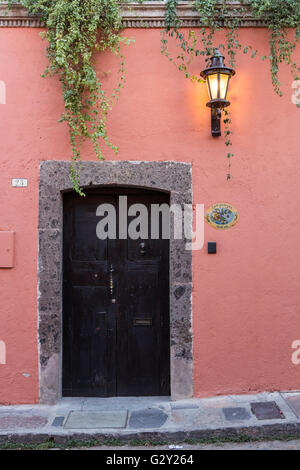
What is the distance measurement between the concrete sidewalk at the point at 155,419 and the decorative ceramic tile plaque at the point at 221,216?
5.56 feet

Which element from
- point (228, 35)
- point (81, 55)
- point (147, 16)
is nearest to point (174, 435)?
point (81, 55)

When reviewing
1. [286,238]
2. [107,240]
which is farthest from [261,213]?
[107,240]

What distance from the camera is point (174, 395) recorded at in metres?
4.27

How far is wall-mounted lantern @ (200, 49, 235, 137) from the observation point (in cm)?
411

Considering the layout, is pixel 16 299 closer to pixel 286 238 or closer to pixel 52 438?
pixel 52 438

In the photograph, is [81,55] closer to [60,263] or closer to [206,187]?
[206,187]

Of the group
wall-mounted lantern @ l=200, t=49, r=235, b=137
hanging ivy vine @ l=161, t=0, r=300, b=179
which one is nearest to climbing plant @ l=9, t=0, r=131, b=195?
hanging ivy vine @ l=161, t=0, r=300, b=179

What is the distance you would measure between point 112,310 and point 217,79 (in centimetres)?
251

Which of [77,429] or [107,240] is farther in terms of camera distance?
[107,240]

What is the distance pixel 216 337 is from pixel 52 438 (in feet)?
5.78

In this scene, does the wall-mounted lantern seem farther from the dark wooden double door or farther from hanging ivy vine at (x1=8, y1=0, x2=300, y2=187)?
the dark wooden double door

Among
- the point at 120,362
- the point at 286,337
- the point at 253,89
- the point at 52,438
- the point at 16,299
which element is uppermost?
the point at 253,89

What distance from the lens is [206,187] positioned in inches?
172

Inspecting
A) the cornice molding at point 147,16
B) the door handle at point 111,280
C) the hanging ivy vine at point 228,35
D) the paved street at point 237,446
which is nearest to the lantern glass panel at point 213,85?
the hanging ivy vine at point 228,35
